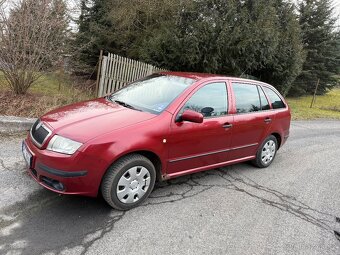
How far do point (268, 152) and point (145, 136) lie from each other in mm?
2864

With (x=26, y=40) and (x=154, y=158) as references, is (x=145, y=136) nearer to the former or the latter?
(x=154, y=158)

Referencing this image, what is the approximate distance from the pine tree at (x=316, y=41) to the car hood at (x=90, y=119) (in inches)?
749

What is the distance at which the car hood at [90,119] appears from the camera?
321 cm

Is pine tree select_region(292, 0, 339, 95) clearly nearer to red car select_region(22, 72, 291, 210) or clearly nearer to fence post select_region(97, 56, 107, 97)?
fence post select_region(97, 56, 107, 97)

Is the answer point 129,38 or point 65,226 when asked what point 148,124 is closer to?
point 65,226

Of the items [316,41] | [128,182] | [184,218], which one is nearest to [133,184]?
[128,182]

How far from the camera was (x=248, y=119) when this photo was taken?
4.70m

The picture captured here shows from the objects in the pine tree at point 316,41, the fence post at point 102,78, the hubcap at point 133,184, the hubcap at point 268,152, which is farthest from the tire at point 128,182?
the pine tree at point 316,41

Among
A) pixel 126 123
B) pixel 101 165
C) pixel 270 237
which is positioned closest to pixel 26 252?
Answer: pixel 101 165

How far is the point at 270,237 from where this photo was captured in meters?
3.33

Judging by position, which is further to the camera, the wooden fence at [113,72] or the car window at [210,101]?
the wooden fence at [113,72]

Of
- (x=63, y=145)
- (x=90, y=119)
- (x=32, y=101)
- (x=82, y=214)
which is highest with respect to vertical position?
→ (x=90, y=119)

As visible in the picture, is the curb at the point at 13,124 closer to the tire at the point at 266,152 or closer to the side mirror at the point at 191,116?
the side mirror at the point at 191,116

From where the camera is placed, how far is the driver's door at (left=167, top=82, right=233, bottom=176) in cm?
379
